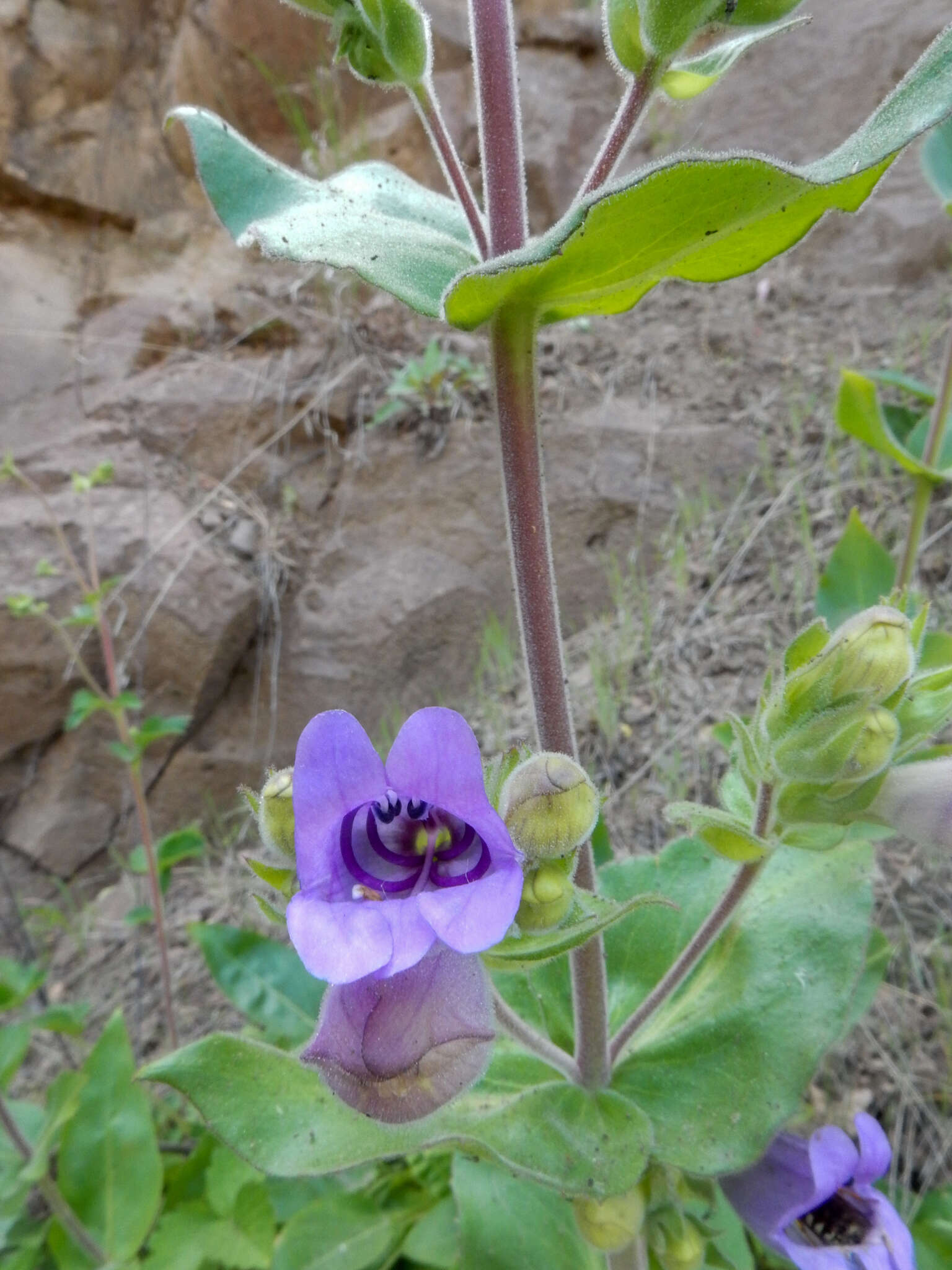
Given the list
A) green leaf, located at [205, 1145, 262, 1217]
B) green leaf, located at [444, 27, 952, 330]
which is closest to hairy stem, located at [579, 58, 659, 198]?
green leaf, located at [444, 27, 952, 330]

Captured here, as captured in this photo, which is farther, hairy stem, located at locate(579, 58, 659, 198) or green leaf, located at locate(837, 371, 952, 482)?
green leaf, located at locate(837, 371, 952, 482)

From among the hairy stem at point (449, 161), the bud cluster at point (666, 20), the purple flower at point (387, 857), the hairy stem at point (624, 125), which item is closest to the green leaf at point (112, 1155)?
the purple flower at point (387, 857)

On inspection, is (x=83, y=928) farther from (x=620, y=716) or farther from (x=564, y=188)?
(x=564, y=188)

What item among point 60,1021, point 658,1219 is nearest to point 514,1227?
point 658,1219

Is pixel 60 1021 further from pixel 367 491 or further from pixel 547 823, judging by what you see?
pixel 367 491

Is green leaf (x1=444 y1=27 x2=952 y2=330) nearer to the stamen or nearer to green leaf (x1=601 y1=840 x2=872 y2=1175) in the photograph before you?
the stamen

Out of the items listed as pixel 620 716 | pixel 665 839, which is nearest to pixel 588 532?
pixel 620 716
